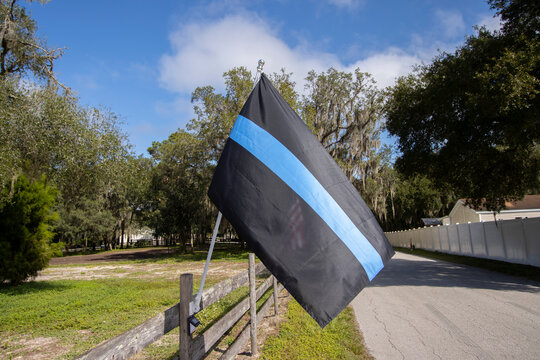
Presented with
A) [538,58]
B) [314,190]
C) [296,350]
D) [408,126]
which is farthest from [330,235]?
[408,126]

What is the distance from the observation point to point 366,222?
308cm

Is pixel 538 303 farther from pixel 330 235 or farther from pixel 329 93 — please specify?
pixel 329 93

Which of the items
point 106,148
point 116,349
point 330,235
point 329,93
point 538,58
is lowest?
point 116,349

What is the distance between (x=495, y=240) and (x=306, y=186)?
16662 millimetres

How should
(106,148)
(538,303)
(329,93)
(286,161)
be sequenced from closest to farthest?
(286,161)
(538,303)
(106,148)
(329,93)

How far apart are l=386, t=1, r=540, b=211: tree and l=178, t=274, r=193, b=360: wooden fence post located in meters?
9.45

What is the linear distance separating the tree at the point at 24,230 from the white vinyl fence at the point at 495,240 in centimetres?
1776

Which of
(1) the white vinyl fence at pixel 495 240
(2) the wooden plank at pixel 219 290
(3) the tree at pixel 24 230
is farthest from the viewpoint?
(1) the white vinyl fence at pixel 495 240

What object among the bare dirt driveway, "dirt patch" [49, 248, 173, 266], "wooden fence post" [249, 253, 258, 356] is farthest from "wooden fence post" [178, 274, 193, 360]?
"dirt patch" [49, 248, 173, 266]

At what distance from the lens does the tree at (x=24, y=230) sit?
466 inches

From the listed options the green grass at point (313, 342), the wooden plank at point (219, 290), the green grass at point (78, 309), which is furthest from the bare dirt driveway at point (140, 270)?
the wooden plank at point (219, 290)

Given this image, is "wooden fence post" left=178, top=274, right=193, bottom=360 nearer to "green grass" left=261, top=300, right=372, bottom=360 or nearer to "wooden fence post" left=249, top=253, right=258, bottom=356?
"wooden fence post" left=249, top=253, right=258, bottom=356

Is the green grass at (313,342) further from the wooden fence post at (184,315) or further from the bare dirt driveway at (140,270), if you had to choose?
the bare dirt driveway at (140,270)

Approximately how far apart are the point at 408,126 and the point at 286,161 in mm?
11282
